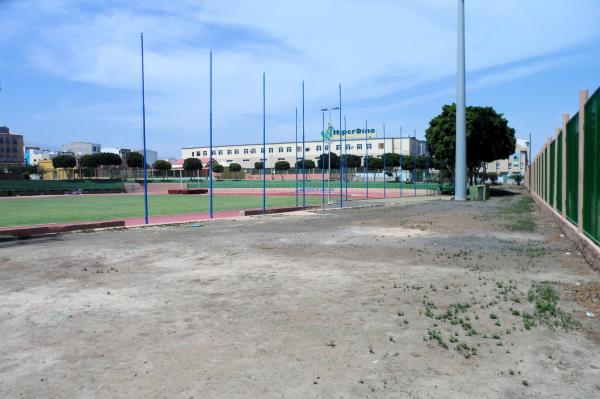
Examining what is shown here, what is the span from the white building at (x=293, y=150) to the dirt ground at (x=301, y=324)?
9180 cm

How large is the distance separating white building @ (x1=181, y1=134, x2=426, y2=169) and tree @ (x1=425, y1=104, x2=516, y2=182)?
51.9 m

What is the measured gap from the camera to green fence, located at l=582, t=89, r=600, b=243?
9023mm

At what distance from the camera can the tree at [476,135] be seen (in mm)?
43219

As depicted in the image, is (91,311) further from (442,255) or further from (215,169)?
(215,169)

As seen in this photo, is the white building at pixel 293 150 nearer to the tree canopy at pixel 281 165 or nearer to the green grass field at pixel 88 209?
the tree canopy at pixel 281 165

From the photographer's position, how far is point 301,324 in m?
5.71

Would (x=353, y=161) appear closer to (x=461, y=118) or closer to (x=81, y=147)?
(x=461, y=118)

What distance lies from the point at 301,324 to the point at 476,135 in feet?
135

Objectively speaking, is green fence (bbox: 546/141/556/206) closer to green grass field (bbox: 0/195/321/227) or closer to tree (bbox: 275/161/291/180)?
green grass field (bbox: 0/195/321/227)

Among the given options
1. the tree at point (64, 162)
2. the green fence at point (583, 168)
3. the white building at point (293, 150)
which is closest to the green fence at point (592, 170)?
the green fence at point (583, 168)

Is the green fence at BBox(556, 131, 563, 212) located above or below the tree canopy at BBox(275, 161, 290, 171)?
below

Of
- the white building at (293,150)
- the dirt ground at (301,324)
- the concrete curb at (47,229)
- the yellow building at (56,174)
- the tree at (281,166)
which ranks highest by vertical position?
the white building at (293,150)

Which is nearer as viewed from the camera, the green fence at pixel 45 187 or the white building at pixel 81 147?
the green fence at pixel 45 187

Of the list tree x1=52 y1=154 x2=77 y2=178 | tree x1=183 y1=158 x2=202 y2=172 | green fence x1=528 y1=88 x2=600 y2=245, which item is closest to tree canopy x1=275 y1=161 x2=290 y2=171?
tree x1=183 y1=158 x2=202 y2=172
